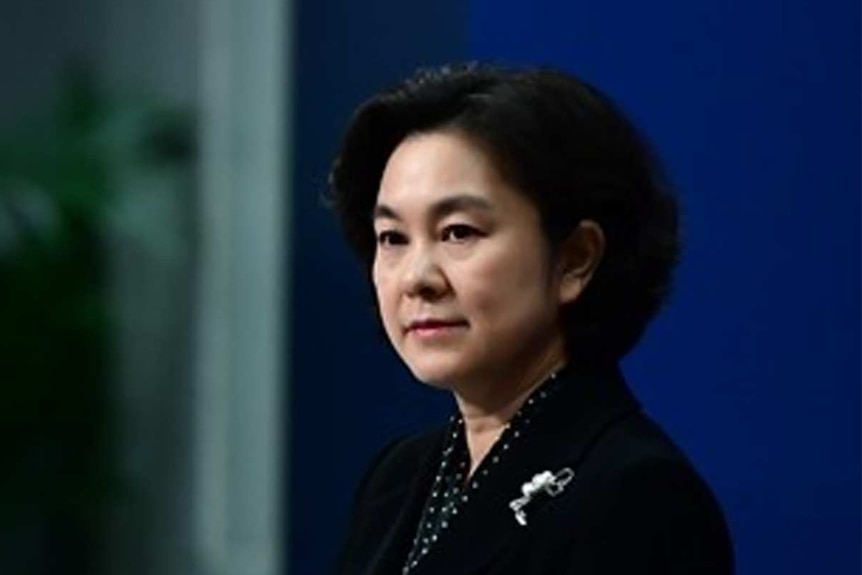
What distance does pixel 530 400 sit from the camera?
206 cm

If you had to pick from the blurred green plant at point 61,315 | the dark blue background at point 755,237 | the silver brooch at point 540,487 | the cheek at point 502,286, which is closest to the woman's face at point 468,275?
the cheek at point 502,286

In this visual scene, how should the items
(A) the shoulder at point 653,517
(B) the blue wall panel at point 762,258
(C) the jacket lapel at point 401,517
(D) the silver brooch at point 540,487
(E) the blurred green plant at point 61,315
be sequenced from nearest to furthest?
(A) the shoulder at point 653,517
(D) the silver brooch at point 540,487
(C) the jacket lapel at point 401,517
(B) the blue wall panel at point 762,258
(E) the blurred green plant at point 61,315

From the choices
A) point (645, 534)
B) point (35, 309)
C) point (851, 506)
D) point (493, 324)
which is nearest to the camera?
point (645, 534)

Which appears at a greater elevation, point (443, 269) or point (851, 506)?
point (443, 269)

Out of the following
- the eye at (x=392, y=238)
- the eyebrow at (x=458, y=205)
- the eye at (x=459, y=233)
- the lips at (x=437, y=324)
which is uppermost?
the eyebrow at (x=458, y=205)

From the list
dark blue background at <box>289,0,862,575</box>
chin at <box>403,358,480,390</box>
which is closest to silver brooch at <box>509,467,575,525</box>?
chin at <box>403,358,480,390</box>

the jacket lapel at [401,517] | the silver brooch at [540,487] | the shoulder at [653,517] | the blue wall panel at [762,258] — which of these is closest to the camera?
the shoulder at [653,517]

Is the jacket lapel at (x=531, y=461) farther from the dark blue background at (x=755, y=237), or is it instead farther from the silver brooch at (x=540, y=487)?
the dark blue background at (x=755, y=237)

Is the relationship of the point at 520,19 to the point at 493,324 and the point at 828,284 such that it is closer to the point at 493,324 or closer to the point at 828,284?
the point at 828,284

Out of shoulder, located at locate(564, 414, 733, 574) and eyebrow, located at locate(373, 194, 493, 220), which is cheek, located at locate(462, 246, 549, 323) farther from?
shoulder, located at locate(564, 414, 733, 574)

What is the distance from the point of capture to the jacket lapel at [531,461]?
2.00 meters

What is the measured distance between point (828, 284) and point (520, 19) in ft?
1.72

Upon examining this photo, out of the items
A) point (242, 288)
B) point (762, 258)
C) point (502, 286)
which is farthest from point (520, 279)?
point (242, 288)

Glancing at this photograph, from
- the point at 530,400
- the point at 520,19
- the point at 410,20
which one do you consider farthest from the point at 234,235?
the point at 530,400
